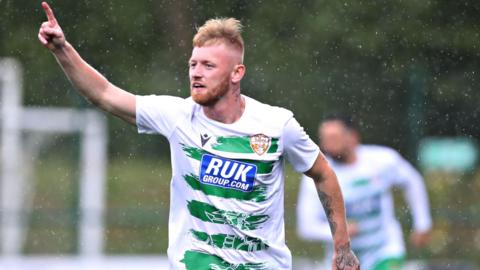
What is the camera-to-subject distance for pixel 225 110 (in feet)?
18.3

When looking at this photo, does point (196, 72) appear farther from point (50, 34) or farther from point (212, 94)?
point (50, 34)

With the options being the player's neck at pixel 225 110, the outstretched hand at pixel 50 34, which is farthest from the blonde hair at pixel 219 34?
the outstretched hand at pixel 50 34

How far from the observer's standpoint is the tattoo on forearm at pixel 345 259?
5773 millimetres

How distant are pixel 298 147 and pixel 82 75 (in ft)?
3.31

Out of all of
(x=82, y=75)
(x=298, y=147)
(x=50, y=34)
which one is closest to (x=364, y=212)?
(x=298, y=147)

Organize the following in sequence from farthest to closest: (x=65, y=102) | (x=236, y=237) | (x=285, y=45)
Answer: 1. (x=285, y=45)
2. (x=65, y=102)
3. (x=236, y=237)

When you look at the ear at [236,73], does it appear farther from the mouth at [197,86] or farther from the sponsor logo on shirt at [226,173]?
the sponsor logo on shirt at [226,173]

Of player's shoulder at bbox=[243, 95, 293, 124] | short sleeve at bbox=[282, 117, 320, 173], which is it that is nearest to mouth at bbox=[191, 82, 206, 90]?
player's shoulder at bbox=[243, 95, 293, 124]

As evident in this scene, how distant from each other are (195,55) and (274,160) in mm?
580

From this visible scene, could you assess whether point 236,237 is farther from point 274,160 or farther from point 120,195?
point 120,195

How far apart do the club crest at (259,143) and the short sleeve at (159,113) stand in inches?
13.4

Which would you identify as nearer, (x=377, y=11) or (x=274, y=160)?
(x=274, y=160)

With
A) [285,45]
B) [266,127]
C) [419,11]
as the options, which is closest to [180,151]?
[266,127]

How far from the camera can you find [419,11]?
1530 centimetres
